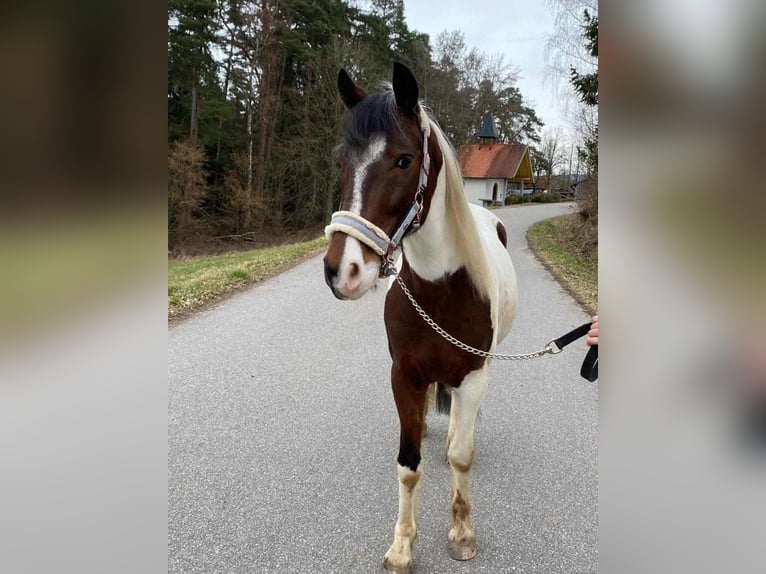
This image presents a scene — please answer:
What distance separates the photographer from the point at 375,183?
1.41 m

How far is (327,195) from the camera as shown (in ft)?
59.4

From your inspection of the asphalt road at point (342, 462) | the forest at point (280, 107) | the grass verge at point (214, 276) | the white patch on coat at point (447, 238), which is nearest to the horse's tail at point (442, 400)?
the asphalt road at point (342, 462)

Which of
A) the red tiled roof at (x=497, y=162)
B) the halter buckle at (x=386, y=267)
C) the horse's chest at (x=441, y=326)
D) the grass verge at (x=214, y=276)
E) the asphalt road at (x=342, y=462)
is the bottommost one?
the grass verge at (x=214, y=276)

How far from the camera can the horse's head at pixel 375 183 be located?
1.33 m

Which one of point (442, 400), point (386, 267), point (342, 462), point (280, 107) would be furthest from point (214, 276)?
point (280, 107)

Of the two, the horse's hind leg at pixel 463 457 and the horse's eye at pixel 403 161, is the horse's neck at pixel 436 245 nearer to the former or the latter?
the horse's eye at pixel 403 161

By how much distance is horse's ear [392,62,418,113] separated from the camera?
1412mm

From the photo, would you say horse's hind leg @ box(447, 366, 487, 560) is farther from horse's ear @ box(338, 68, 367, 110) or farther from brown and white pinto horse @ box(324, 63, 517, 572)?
horse's ear @ box(338, 68, 367, 110)

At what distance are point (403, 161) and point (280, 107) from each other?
19.3 metres

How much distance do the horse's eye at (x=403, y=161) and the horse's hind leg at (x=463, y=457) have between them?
1007 millimetres

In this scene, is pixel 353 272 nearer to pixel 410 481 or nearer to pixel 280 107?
pixel 410 481
